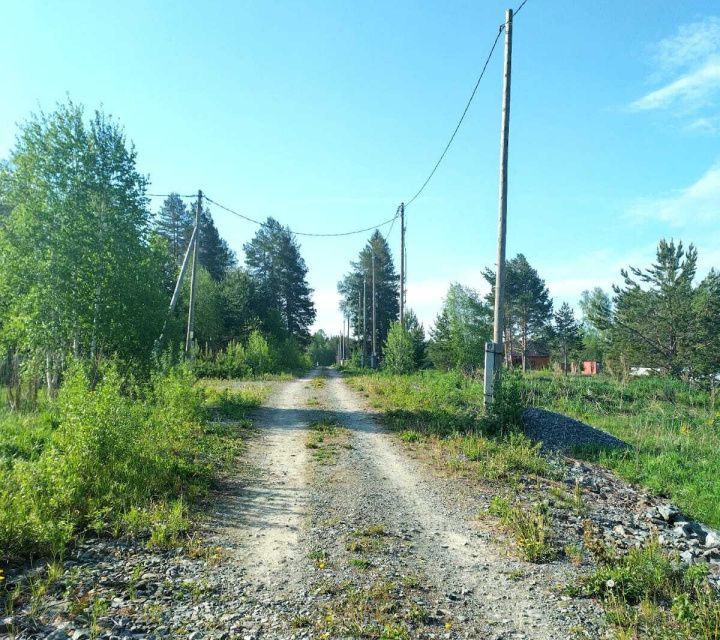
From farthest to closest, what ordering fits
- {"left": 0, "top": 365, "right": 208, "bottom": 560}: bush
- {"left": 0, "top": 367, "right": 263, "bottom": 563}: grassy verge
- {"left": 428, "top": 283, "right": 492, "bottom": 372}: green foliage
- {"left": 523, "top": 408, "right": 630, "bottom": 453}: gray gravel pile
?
1. {"left": 428, "top": 283, "right": 492, "bottom": 372}: green foliage
2. {"left": 523, "top": 408, "right": 630, "bottom": 453}: gray gravel pile
3. {"left": 0, "top": 367, "right": 263, "bottom": 563}: grassy verge
4. {"left": 0, "top": 365, "right": 208, "bottom": 560}: bush

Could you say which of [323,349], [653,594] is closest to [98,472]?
[653,594]

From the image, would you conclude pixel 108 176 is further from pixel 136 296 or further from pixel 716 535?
pixel 716 535

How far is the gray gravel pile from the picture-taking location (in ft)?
33.7

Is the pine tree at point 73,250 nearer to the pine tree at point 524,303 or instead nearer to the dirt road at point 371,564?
the dirt road at point 371,564

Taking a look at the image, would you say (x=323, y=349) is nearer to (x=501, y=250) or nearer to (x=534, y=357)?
(x=534, y=357)

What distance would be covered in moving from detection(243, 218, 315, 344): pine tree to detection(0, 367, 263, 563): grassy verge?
45.5m

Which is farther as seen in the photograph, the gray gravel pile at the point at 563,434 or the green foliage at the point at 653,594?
the gray gravel pile at the point at 563,434

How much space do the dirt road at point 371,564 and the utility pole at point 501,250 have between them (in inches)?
144

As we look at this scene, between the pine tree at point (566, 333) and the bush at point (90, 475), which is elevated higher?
the pine tree at point (566, 333)

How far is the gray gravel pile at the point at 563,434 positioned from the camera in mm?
10258

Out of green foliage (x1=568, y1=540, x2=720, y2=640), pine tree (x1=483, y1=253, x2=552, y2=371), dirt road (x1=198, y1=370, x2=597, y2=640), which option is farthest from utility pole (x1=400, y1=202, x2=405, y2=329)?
pine tree (x1=483, y1=253, x2=552, y2=371)

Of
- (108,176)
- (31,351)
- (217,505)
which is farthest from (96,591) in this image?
(108,176)

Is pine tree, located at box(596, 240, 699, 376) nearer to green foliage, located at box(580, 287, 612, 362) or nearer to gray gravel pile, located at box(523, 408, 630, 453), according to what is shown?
Result: green foliage, located at box(580, 287, 612, 362)

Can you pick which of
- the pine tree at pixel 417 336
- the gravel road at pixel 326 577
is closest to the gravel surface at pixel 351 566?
the gravel road at pixel 326 577
